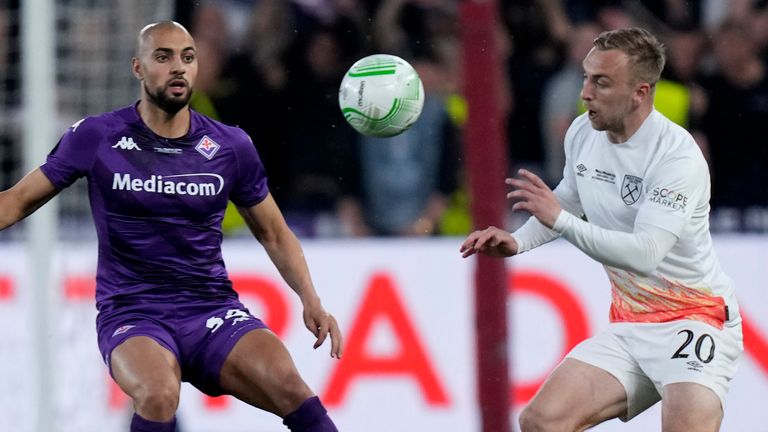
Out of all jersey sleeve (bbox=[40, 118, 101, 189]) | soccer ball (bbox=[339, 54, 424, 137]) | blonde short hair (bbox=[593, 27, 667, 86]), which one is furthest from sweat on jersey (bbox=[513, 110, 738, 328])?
jersey sleeve (bbox=[40, 118, 101, 189])

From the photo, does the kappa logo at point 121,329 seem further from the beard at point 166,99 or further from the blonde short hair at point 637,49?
the blonde short hair at point 637,49

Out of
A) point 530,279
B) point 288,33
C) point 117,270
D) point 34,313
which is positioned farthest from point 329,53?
point 117,270

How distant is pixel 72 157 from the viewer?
579 centimetres

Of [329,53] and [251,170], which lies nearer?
[251,170]

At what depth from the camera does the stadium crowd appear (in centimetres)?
796

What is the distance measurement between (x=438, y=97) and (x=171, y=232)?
2.47 metres

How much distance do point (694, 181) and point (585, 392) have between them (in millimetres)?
879

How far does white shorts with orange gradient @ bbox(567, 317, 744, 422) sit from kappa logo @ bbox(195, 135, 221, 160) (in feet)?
5.33

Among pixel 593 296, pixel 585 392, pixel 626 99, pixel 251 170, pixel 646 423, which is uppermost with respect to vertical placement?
pixel 626 99

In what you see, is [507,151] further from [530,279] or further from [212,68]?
Answer: [212,68]

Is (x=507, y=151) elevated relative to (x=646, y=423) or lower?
elevated

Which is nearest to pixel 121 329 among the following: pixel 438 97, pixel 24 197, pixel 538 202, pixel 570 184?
pixel 24 197

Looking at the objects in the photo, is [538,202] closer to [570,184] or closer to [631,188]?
[631,188]

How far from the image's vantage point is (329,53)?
27.6 feet
